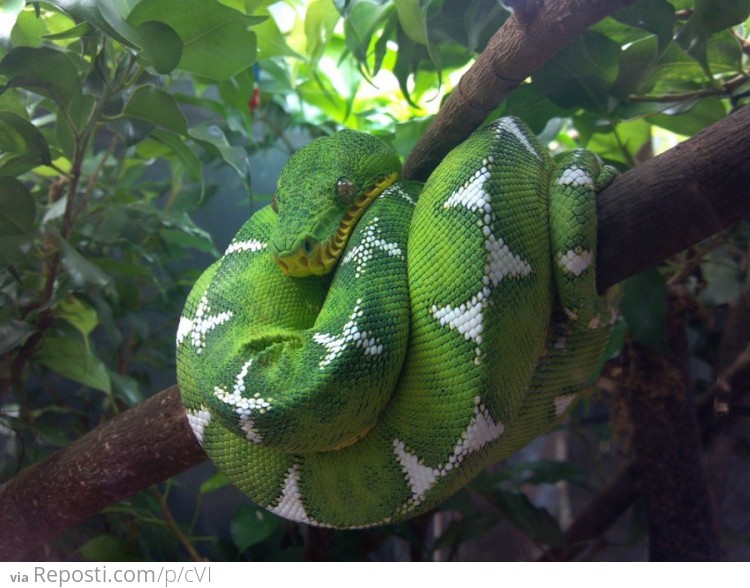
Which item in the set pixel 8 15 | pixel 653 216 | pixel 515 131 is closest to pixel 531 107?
pixel 515 131

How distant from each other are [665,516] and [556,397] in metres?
0.87

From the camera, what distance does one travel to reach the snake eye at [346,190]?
121 cm

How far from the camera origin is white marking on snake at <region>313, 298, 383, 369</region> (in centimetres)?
100

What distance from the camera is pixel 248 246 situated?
4.13 feet

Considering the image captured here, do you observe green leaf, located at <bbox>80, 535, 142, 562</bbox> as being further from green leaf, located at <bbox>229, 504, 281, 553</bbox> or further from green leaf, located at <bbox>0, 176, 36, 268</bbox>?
green leaf, located at <bbox>0, 176, 36, 268</bbox>

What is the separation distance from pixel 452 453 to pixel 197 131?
93cm

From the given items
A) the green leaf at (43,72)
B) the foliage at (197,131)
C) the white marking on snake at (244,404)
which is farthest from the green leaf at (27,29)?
the white marking on snake at (244,404)

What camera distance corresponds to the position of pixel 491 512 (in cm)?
215

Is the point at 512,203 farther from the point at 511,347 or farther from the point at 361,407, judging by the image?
the point at 361,407

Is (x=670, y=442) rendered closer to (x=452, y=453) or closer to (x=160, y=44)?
(x=452, y=453)

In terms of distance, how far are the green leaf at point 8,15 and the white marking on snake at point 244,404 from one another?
0.70 m

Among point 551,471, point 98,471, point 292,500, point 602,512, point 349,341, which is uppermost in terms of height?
point 349,341

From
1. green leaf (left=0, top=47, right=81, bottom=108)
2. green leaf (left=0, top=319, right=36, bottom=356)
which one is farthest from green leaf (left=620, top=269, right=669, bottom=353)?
green leaf (left=0, top=319, right=36, bottom=356)

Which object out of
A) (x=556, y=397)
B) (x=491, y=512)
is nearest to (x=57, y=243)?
(x=556, y=397)
